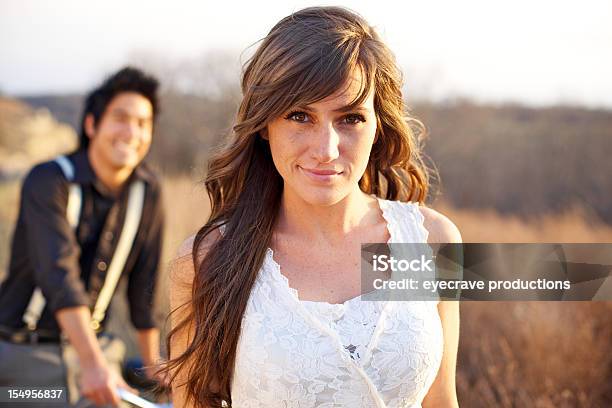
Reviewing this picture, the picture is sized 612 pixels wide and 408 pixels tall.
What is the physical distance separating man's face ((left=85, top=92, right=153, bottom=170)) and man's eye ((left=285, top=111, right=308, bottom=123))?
170 centimetres

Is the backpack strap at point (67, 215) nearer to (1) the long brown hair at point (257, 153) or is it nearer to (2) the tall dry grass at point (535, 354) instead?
(1) the long brown hair at point (257, 153)

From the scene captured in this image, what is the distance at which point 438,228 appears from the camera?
2.18 metres

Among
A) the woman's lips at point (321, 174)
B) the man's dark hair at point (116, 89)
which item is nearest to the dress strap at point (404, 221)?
the woman's lips at point (321, 174)

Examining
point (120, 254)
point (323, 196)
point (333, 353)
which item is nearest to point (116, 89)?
point (120, 254)

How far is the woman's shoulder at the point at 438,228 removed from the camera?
2.17 meters

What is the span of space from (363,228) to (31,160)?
11.0 meters

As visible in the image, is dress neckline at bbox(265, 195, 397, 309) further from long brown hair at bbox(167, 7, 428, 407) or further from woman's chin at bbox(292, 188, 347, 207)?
woman's chin at bbox(292, 188, 347, 207)

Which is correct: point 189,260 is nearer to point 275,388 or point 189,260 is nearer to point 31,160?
point 275,388

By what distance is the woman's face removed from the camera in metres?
1.91

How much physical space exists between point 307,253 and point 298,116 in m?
0.38

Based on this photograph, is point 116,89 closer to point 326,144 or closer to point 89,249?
point 89,249

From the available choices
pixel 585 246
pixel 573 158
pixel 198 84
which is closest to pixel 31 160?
pixel 198 84

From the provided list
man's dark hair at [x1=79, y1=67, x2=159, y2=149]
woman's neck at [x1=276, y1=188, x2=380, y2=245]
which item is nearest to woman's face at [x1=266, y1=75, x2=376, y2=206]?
woman's neck at [x1=276, y1=188, x2=380, y2=245]

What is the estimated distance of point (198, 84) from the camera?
496 inches
